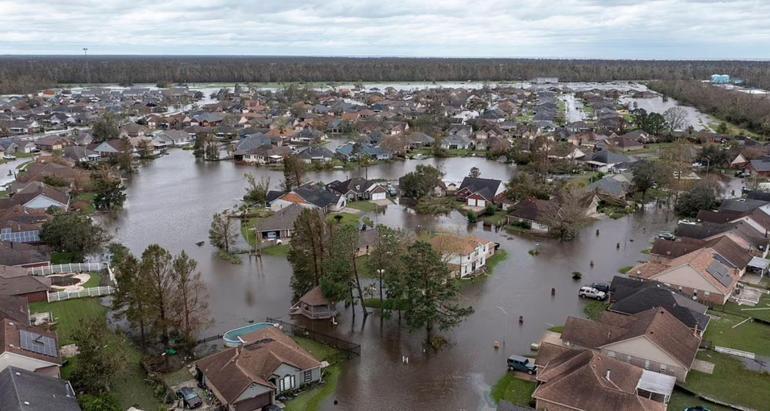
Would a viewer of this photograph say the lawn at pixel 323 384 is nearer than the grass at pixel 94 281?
Yes

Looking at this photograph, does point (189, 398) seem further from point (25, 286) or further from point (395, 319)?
point (25, 286)

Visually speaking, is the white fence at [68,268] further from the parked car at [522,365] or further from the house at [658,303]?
the house at [658,303]

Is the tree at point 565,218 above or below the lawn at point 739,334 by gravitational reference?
above

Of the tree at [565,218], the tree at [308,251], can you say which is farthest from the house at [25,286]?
the tree at [565,218]

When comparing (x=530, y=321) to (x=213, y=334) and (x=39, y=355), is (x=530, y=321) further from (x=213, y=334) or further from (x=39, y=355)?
(x=39, y=355)

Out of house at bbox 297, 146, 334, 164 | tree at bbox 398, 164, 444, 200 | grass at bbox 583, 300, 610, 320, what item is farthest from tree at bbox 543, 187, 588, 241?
house at bbox 297, 146, 334, 164

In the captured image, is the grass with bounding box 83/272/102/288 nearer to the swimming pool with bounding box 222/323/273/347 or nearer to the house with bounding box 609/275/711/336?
the swimming pool with bounding box 222/323/273/347

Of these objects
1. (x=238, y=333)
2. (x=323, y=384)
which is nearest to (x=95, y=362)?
(x=238, y=333)
